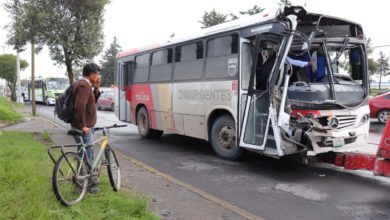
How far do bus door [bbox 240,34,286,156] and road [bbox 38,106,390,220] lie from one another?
644 millimetres

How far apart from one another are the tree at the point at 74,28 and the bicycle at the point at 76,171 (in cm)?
772

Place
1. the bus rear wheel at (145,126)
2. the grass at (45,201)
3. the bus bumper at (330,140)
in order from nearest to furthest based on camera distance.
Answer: the grass at (45,201)
the bus bumper at (330,140)
the bus rear wheel at (145,126)

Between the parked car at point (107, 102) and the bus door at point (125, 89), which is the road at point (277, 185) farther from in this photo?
the parked car at point (107, 102)

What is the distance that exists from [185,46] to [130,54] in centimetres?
362

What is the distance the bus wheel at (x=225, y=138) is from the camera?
841cm

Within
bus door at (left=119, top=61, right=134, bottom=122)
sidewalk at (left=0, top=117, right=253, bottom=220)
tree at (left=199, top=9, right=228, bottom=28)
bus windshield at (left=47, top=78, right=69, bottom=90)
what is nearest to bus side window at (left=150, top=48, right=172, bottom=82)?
bus door at (left=119, top=61, right=134, bottom=122)

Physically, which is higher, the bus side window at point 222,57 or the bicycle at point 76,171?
the bus side window at point 222,57

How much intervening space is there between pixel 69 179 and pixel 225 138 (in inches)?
173

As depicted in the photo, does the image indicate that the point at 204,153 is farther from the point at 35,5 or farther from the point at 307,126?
the point at 35,5

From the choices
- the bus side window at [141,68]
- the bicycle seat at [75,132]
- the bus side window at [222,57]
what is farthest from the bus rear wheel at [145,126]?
the bicycle seat at [75,132]

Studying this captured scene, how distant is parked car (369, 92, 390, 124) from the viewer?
661 inches

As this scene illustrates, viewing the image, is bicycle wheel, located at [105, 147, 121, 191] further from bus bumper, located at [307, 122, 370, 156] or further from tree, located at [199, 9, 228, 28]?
tree, located at [199, 9, 228, 28]

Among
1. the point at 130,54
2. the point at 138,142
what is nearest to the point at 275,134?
the point at 138,142

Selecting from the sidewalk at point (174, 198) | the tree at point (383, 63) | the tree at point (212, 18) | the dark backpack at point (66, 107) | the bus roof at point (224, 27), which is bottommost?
the sidewalk at point (174, 198)
